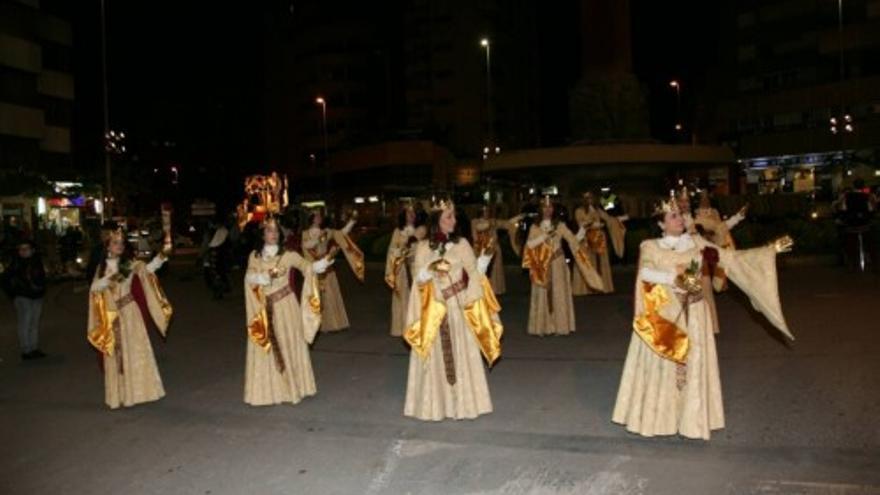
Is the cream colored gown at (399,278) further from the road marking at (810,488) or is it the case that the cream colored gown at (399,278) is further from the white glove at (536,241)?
the road marking at (810,488)

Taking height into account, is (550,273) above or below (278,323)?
above

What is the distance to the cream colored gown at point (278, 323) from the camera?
8539mm

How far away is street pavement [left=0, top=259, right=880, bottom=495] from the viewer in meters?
6.22

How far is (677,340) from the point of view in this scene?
662cm

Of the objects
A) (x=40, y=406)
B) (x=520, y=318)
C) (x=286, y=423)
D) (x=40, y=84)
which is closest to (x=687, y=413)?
(x=286, y=423)

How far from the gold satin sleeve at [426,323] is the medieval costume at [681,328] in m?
1.67

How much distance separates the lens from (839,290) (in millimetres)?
15500

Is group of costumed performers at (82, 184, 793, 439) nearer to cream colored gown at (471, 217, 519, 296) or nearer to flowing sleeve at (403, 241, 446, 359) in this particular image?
flowing sleeve at (403, 241, 446, 359)

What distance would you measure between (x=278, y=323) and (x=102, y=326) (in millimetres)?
1883

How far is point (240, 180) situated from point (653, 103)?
37383 millimetres

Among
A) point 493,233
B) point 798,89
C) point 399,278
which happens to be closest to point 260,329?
point 399,278

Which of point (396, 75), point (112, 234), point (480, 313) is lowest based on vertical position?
point (480, 313)

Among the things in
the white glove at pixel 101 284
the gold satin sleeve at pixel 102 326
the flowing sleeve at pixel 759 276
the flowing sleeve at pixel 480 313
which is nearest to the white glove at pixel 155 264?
the white glove at pixel 101 284

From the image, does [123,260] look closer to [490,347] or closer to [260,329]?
[260,329]
